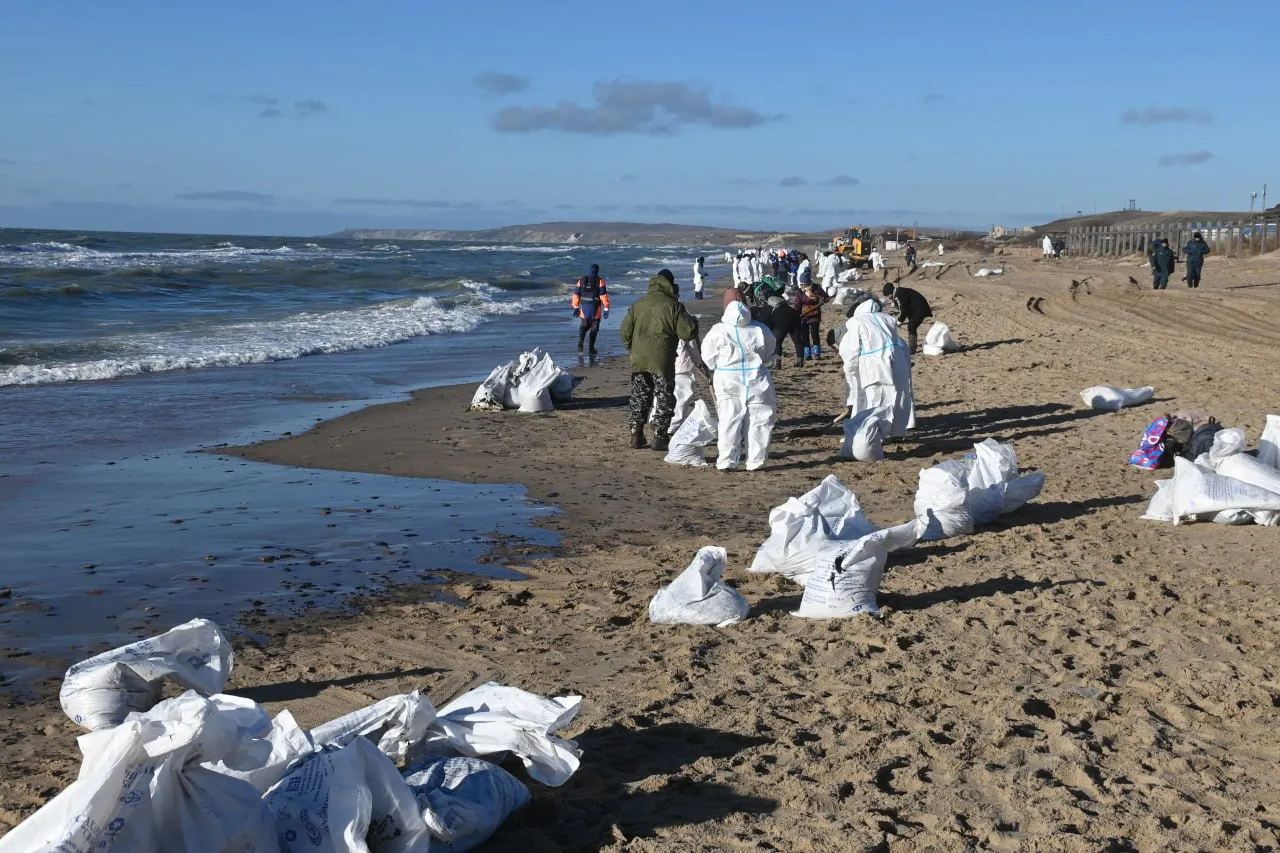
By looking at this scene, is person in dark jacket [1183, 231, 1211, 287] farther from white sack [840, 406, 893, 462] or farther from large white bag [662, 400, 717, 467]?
large white bag [662, 400, 717, 467]

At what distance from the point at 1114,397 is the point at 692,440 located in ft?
16.2

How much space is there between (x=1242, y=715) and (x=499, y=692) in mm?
2743

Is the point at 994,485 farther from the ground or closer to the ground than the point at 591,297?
closer to the ground

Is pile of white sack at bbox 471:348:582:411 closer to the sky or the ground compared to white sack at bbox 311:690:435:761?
closer to the ground

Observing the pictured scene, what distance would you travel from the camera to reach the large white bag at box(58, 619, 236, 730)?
178 inches

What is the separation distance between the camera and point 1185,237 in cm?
4419

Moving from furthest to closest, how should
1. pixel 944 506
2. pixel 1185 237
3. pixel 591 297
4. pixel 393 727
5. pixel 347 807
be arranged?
1. pixel 1185 237
2. pixel 591 297
3. pixel 944 506
4. pixel 393 727
5. pixel 347 807

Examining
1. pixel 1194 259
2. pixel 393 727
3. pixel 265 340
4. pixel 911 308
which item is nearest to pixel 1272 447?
pixel 393 727

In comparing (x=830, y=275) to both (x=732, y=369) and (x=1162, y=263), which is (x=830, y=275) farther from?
(x=732, y=369)

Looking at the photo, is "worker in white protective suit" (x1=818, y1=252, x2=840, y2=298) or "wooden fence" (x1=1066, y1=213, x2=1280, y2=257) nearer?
"worker in white protective suit" (x1=818, y1=252, x2=840, y2=298)

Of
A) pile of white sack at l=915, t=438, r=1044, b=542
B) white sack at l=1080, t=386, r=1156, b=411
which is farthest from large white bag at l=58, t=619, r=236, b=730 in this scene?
white sack at l=1080, t=386, r=1156, b=411

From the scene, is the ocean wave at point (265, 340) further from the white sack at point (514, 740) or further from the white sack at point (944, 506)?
the white sack at point (514, 740)

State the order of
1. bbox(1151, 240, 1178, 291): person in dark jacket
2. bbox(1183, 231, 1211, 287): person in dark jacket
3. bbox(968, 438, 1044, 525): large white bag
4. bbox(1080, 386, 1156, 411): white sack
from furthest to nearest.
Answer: bbox(1151, 240, 1178, 291): person in dark jacket, bbox(1183, 231, 1211, 287): person in dark jacket, bbox(1080, 386, 1156, 411): white sack, bbox(968, 438, 1044, 525): large white bag

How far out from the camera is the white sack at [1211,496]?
7.56m
